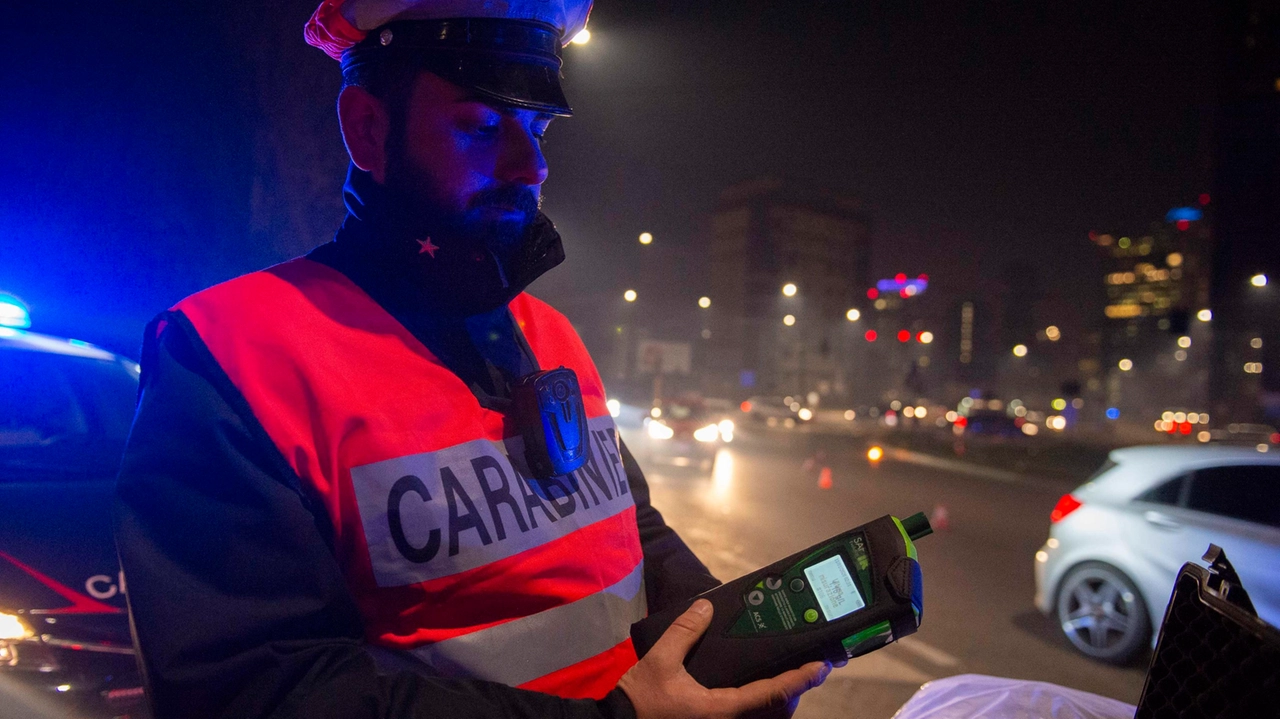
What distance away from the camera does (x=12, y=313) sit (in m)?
2.82

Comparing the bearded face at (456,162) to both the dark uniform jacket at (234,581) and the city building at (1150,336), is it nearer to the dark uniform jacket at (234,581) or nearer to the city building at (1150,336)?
the dark uniform jacket at (234,581)

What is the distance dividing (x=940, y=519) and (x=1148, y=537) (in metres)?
4.81

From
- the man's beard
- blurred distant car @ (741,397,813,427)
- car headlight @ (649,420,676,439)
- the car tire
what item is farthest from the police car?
blurred distant car @ (741,397,813,427)

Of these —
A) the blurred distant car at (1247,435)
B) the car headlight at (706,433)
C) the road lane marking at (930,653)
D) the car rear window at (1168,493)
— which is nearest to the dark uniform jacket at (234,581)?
the road lane marking at (930,653)

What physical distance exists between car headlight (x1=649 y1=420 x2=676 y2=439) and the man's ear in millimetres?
13286

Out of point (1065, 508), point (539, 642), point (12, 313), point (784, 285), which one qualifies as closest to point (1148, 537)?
point (1065, 508)

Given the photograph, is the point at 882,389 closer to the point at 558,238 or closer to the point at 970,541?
the point at 970,541

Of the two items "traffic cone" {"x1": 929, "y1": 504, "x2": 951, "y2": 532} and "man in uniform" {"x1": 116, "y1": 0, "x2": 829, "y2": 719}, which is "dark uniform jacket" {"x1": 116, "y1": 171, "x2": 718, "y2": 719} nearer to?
"man in uniform" {"x1": 116, "y1": 0, "x2": 829, "y2": 719}

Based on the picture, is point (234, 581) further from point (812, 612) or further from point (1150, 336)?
point (1150, 336)

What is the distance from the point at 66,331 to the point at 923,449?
70.3 feet

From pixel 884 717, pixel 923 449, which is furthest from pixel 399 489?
pixel 923 449

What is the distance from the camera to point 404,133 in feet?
4.36

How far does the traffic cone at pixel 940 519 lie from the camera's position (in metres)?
9.13

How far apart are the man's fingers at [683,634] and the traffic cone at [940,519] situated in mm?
8667
